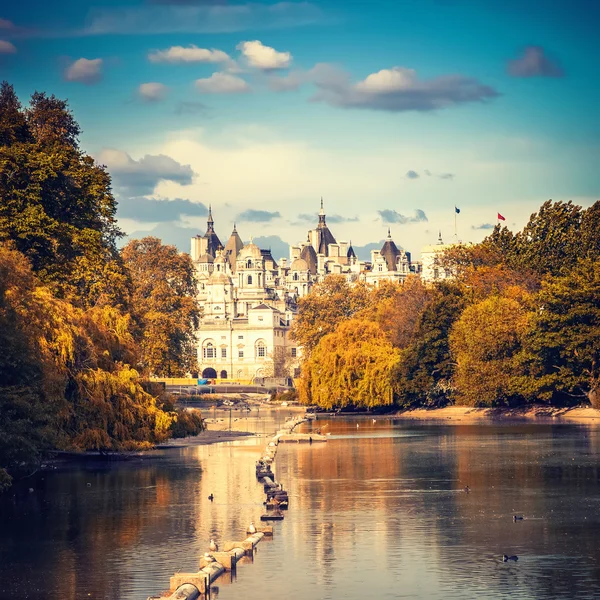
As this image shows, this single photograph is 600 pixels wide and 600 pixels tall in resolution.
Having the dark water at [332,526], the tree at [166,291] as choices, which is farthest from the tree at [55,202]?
the tree at [166,291]

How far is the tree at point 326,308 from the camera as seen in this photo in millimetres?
131500

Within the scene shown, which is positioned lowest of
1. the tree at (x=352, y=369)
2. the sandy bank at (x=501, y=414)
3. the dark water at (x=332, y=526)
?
the dark water at (x=332, y=526)

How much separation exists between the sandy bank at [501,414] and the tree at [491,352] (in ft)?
2.66

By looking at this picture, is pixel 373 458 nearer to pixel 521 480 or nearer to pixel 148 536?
pixel 521 480

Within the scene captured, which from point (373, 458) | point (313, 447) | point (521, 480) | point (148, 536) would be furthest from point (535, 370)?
point (148, 536)

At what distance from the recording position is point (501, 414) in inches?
3270

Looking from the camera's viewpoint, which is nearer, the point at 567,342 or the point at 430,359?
the point at 567,342

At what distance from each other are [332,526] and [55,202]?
27928 millimetres

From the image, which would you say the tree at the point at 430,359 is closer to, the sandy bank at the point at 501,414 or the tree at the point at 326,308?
the sandy bank at the point at 501,414

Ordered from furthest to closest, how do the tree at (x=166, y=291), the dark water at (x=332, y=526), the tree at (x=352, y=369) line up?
the tree at (x=166, y=291), the tree at (x=352, y=369), the dark water at (x=332, y=526)

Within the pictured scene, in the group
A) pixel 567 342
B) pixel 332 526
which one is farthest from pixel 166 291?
pixel 332 526

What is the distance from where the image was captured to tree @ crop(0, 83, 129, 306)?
173 ft

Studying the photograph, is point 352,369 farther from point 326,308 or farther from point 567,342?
point 326,308

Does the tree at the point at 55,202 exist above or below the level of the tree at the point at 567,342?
above
